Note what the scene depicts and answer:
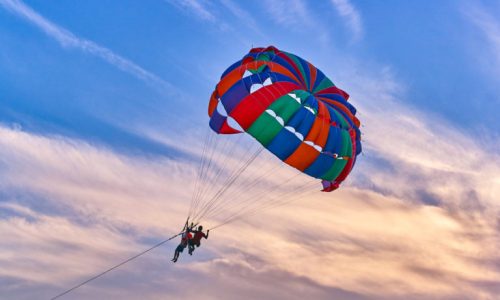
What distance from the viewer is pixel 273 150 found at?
26.7 meters

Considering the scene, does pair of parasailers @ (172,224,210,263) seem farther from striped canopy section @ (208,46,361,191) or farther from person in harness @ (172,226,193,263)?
striped canopy section @ (208,46,361,191)

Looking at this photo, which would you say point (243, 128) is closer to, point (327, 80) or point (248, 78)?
point (248, 78)

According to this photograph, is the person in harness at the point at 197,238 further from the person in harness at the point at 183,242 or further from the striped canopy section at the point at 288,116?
the striped canopy section at the point at 288,116

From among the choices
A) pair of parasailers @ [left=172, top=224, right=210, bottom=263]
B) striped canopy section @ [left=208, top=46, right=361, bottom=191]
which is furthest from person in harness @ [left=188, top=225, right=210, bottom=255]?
striped canopy section @ [left=208, top=46, right=361, bottom=191]

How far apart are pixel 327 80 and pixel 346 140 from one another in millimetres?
4462

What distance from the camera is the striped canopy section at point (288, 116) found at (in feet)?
87.1

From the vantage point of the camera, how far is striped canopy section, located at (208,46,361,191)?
26.5m

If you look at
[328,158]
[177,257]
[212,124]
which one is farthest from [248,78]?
[177,257]

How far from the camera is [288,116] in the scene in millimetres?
26406

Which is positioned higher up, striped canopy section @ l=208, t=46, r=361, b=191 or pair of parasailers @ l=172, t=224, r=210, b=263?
striped canopy section @ l=208, t=46, r=361, b=191

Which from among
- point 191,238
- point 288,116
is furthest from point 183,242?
point 288,116

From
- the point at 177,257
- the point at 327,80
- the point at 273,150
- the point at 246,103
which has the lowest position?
the point at 177,257

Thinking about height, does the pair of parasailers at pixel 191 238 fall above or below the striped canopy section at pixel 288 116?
below

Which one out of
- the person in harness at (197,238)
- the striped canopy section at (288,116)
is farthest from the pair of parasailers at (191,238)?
the striped canopy section at (288,116)
